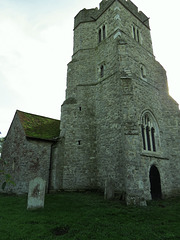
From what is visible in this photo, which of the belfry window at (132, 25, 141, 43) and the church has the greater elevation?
the belfry window at (132, 25, 141, 43)

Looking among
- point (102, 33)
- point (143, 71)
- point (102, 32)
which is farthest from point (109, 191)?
point (102, 32)

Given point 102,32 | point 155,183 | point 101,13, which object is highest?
point 101,13

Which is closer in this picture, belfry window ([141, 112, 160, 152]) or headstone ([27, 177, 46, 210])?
headstone ([27, 177, 46, 210])

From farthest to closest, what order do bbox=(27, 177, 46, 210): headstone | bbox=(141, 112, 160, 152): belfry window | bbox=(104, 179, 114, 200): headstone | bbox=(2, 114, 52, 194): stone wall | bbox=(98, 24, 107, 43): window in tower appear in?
bbox=(98, 24, 107, 43): window in tower → bbox=(141, 112, 160, 152): belfry window → bbox=(2, 114, 52, 194): stone wall → bbox=(104, 179, 114, 200): headstone → bbox=(27, 177, 46, 210): headstone

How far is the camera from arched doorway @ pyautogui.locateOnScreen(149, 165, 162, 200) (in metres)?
12.9

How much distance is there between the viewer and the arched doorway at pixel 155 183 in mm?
12852

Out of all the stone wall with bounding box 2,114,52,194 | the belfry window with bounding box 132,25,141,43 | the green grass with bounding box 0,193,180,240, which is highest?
the belfry window with bounding box 132,25,141,43

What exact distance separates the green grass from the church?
209 cm

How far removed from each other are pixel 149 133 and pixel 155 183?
12.5ft

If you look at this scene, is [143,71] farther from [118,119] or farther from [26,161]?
[26,161]

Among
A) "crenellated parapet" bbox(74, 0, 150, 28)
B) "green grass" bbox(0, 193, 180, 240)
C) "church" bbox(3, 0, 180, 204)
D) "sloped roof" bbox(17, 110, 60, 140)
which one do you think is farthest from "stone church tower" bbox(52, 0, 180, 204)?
"green grass" bbox(0, 193, 180, 240)

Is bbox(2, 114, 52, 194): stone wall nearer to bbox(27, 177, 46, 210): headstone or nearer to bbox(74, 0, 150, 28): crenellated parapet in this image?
bbox(27, 177, 46, 210): headstone

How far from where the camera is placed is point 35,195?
26.9 ft

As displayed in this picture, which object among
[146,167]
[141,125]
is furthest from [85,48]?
[146,167]
